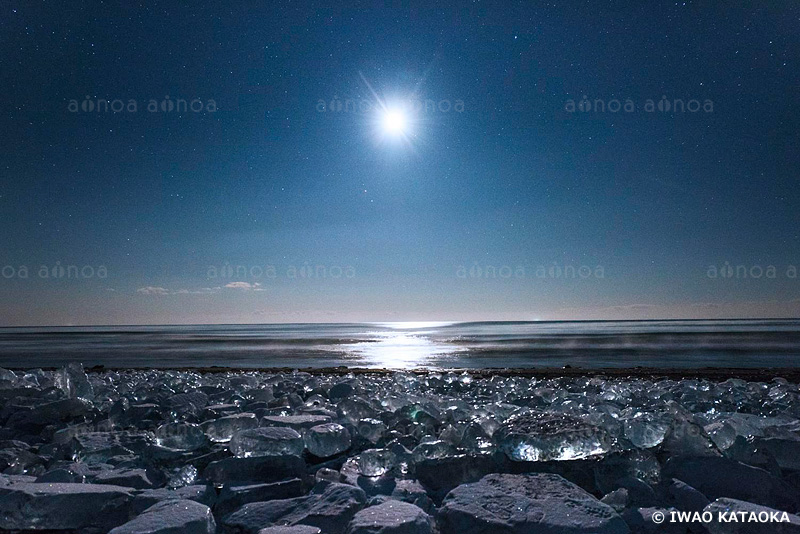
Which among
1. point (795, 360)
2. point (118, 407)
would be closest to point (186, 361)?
point (118, 407)

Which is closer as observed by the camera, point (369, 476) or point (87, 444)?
point (369, 476)

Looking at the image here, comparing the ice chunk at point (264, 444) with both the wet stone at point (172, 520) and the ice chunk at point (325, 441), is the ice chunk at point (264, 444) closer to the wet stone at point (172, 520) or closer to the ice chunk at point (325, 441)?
the ice chunk at point (325, 441)

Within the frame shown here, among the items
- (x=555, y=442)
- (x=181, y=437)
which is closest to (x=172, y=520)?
(x=181, y=437)

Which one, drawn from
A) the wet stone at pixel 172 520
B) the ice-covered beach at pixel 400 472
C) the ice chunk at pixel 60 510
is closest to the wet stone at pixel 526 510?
the ice-covered beach at pixel 400 472

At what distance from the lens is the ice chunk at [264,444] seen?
2123 mm

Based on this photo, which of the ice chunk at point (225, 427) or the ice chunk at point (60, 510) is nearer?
the ice chunk at point (60, 510)

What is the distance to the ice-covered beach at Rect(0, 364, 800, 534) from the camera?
4.82 feet

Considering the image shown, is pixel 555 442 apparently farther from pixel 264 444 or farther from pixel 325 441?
pixel 264 444

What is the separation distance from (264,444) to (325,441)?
290 millimetres

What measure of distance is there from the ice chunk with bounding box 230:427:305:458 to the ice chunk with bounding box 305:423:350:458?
0.24 feet

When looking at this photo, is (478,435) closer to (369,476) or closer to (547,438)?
(547,438)

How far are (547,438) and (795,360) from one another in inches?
440

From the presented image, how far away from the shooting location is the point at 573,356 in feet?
37.1

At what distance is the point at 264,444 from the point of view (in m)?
2.13
